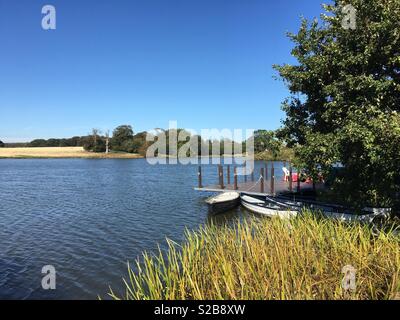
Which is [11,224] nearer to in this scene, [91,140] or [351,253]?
[351,253]

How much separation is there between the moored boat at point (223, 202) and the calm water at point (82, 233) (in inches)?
31.4

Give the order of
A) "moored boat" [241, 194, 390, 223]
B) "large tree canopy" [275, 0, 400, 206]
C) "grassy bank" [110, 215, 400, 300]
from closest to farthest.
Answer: "grassy bank" [110, 215, 400, 300] → "large tree canopy" [275, 0, 400, 206] → "moored boat" [241, 194, 390, 223]

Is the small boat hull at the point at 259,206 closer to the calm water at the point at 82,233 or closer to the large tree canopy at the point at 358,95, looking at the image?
the calm water at the point at 82,233

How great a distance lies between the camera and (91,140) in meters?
137

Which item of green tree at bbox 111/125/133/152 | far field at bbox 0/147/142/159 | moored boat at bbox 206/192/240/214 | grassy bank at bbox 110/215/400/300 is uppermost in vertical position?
green tree at bbox 111/125/133/152

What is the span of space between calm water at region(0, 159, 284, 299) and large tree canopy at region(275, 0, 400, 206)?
8743 millimetres

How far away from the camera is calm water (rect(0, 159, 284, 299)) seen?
12336mm

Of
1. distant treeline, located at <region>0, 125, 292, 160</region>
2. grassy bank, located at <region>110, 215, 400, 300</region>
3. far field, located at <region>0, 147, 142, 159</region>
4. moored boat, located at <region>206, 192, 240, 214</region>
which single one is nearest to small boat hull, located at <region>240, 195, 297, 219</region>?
moored boat, located at <region>206, 192, 240, 214</region>

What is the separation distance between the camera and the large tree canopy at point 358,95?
9.40 meters

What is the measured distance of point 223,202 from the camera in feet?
82.3

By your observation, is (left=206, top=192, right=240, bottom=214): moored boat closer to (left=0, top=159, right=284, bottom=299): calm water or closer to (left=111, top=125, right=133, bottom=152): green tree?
(left=0, top=159, right=284, bottom=299): calm water

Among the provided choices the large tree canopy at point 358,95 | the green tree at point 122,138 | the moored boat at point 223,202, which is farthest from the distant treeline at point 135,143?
the large tree canopy at point 358,95

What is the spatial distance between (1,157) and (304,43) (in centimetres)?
13423
